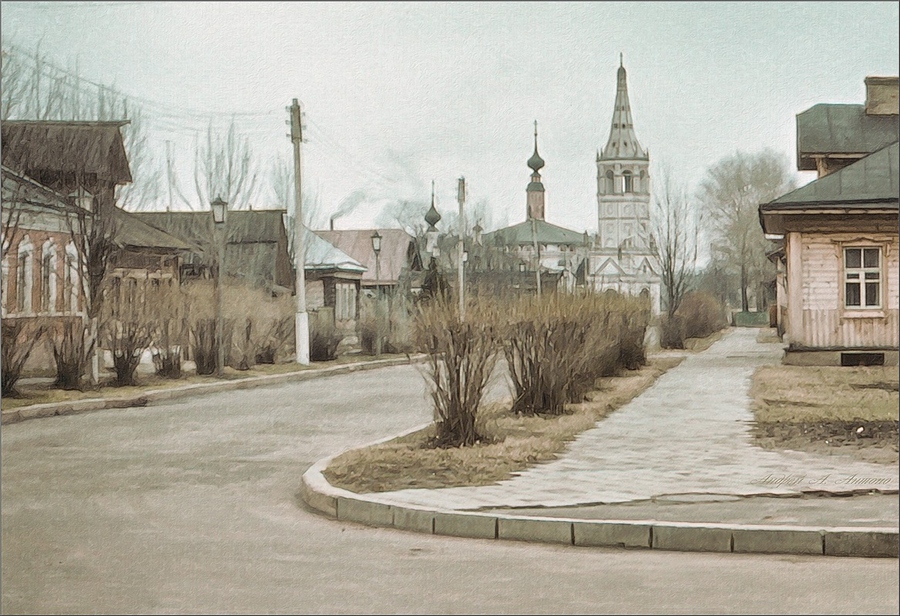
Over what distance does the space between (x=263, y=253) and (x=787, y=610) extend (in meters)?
10.6

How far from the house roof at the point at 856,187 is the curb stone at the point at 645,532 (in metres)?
2.51

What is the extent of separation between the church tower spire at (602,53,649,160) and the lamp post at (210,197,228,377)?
402cm

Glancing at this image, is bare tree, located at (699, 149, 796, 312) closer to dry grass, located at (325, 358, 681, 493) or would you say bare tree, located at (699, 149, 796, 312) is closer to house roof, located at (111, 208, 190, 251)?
dry grass, located at (325, 358, 681, 493)

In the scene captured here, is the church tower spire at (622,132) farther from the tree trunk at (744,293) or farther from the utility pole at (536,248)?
the tree trunk at (744,293)

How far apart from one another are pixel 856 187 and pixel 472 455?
3.35 metres

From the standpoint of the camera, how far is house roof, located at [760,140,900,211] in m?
6.85

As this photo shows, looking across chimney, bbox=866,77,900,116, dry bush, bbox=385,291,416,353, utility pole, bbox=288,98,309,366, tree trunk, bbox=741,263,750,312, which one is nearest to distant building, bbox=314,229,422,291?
dry bush, bbox=385,291,416,353

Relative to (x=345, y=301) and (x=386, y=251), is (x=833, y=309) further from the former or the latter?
(x=345, y=301)

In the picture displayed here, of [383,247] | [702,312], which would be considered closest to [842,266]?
[702,312]

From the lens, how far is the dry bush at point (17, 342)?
25.7 ft

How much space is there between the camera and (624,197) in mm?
6535

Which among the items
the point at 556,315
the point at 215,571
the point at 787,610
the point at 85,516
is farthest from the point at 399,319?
the point at 787,610

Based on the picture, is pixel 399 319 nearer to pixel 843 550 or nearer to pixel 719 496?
pixel 719 496

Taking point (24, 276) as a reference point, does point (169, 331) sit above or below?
Result: below
